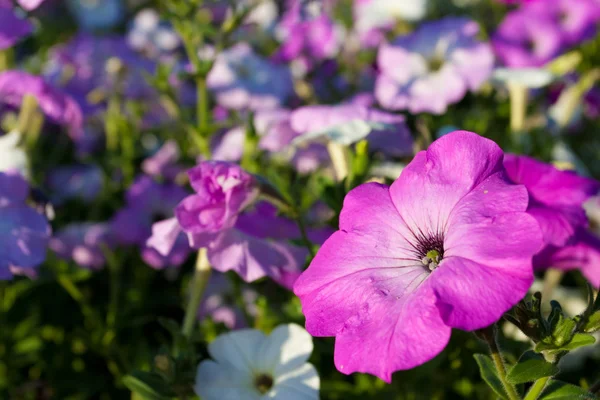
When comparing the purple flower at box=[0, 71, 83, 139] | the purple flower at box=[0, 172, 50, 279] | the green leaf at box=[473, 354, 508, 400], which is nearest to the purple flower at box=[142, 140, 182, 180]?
the purple flower at box=[0, 71, 83, 139]

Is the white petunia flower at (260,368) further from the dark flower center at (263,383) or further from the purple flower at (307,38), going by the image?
the purple flower at (307,38)

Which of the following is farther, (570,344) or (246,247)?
(246,247)

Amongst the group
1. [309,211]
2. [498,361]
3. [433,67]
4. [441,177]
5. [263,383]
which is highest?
[441,177]

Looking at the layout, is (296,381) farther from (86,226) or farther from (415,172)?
(86,226)

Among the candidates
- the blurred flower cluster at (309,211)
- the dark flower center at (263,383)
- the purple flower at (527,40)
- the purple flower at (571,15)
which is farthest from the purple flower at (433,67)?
the dark flower center at (263,383)

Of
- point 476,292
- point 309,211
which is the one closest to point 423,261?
point 476,292

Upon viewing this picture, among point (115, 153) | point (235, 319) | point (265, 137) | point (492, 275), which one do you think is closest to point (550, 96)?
point (265, 137)

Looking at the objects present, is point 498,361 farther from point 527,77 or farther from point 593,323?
point 527,77

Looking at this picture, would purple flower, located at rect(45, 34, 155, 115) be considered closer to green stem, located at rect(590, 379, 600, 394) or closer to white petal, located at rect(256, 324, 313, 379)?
white petal, located at rect(256, 324, 313, 379)
